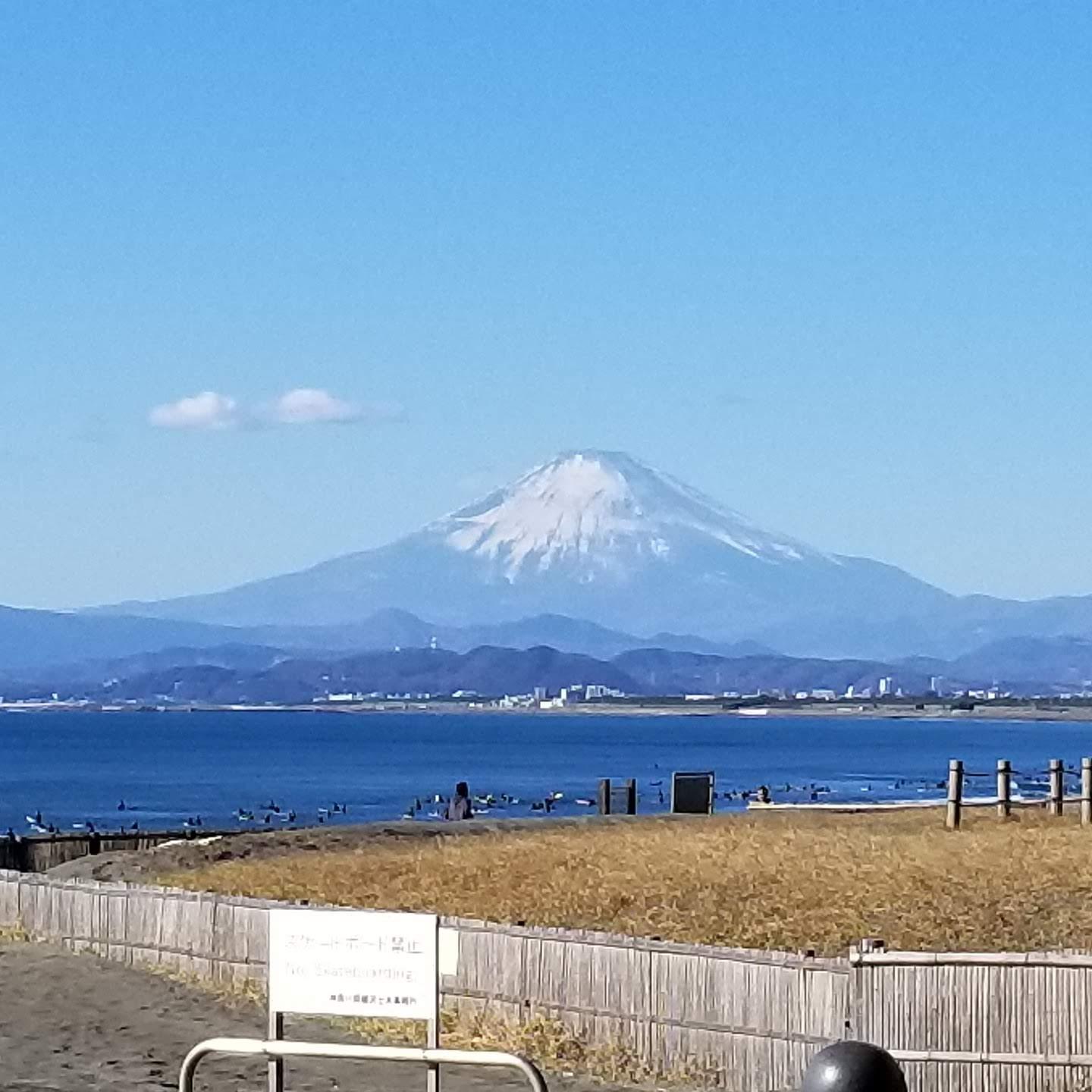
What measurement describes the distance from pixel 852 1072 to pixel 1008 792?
28993 millimetres

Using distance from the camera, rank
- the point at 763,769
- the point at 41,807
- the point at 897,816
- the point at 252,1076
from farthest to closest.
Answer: the point at 763,769 < the point at 41,807 < the point at 897,816 < the point at 252,1076

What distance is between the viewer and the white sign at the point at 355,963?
12.9 metres

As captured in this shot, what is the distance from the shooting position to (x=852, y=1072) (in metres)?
10.7

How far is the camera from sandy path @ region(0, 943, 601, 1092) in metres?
18.2

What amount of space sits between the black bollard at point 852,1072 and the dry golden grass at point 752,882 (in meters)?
12.4

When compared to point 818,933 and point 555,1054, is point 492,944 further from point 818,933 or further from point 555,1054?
point 818,933

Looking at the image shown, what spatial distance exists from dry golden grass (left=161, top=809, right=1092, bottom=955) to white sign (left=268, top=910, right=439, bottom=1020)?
10.8m

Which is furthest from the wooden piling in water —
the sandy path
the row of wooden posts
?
the sandy path

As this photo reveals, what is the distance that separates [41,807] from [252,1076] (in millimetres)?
94068

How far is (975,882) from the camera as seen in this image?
27438 mm

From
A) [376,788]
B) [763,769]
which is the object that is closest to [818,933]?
[376,788]

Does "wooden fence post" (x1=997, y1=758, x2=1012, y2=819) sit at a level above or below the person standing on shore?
above

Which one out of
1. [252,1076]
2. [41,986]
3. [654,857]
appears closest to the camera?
[252,1076]

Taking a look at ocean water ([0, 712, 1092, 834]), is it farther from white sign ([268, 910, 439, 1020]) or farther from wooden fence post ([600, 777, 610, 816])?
white sign ([268, 910, 439, 1020])
